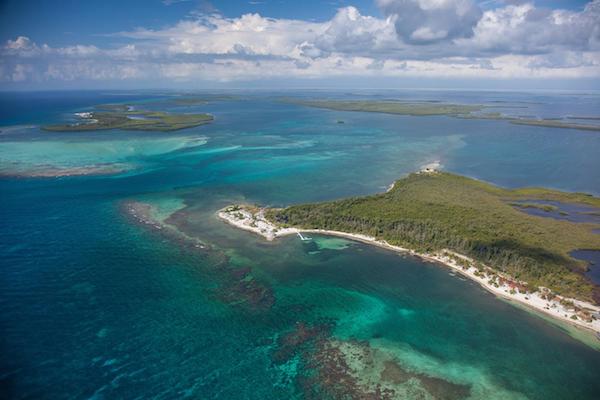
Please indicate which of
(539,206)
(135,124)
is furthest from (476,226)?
(135,124)

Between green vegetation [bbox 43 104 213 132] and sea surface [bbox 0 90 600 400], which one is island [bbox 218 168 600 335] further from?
green vegetation [bbox 43 104 213 132]

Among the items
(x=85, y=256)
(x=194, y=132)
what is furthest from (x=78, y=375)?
(x=194, y=132)

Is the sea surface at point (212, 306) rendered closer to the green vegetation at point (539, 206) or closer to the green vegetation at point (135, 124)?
the green vegetation at point (539, 206)

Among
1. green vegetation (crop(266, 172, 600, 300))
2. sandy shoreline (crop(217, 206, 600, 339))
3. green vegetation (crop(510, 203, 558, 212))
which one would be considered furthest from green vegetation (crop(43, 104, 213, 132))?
green vegetation (crop(510, 203, 558, 212))

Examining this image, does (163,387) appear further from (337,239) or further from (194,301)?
(337,239)

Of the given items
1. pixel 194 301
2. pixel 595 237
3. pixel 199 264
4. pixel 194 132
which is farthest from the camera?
pixel 194 132

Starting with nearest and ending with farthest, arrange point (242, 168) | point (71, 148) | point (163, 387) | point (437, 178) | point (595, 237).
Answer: point (163, 387), point (595, 237), point (437, 178), point (242, 168), point (71, 148)

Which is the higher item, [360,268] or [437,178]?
[437,178]

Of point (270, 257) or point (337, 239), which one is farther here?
point (337, 239)
